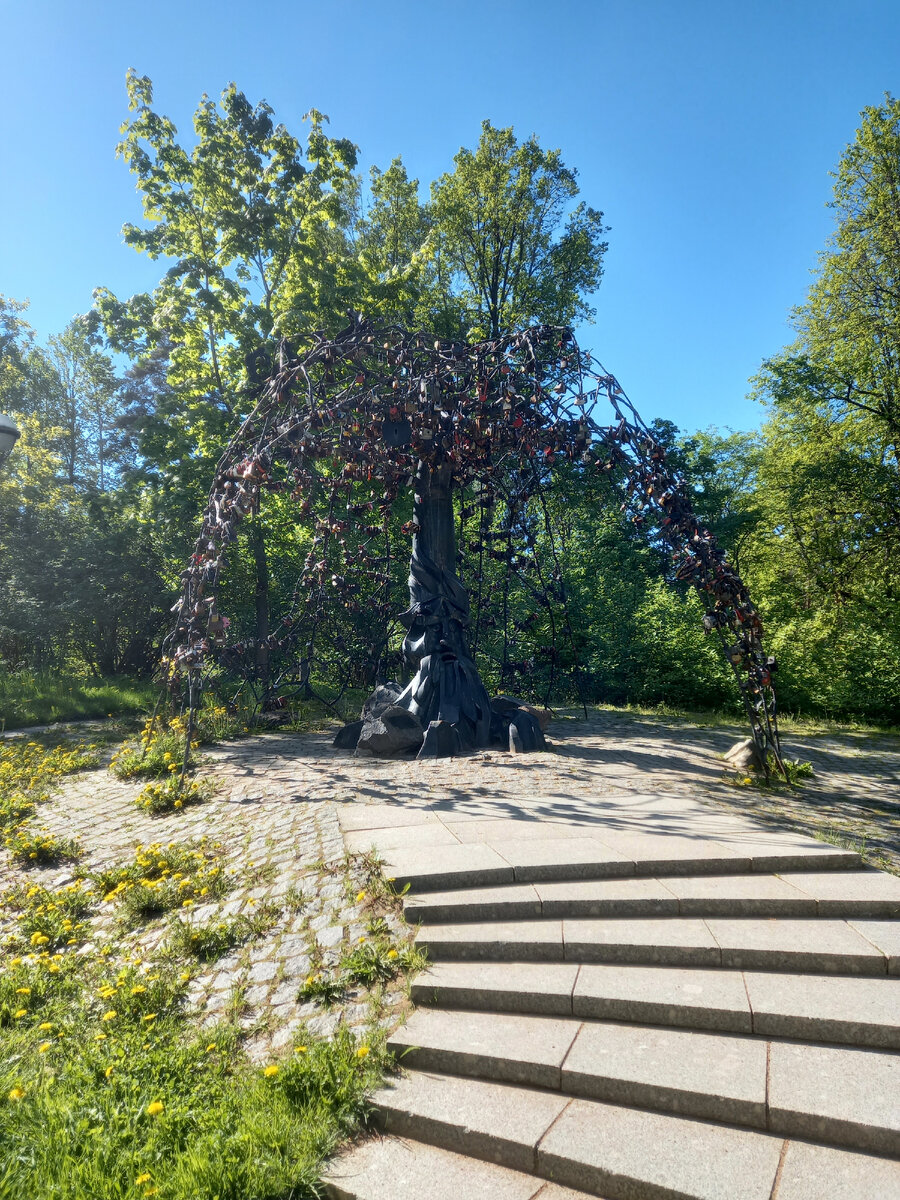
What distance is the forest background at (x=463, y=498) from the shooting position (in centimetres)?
1291

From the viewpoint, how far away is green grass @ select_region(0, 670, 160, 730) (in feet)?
38.2

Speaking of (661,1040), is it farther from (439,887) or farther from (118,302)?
(118,302)

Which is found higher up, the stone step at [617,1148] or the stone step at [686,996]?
the stone step at [686,996]

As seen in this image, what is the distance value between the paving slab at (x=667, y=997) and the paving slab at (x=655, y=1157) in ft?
1.44

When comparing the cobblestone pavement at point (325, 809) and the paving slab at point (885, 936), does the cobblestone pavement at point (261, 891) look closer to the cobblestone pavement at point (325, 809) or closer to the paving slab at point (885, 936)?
the cobblestone pavement at point (325, 809)

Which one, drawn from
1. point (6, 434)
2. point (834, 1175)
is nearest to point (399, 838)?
point (834, 1175)

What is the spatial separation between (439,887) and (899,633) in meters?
13.1

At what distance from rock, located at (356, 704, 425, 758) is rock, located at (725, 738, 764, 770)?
333 centimetres

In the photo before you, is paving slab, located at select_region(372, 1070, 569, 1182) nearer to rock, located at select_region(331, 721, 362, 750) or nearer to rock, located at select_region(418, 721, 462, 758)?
rock, located at select_region(418, 721, 462, 758)

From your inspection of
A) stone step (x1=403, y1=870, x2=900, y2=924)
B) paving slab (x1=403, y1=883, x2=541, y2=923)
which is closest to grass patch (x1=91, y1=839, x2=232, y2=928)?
paving slab (x1=403, y1=883, x2=541, y2=923)

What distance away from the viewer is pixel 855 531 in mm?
16156

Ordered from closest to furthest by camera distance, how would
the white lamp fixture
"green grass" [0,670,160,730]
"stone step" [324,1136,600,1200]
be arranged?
"stone step" [324,1136,600,1200], the white lamp fixture, "green grass" [0,670,160,730]

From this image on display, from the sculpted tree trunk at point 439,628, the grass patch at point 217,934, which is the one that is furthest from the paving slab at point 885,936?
the sculpted tree trunk at point 439,628

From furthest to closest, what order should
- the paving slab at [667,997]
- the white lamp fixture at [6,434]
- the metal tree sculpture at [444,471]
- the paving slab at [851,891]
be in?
1. the white lamp fixture at [6,434]
2. the metal tree sculpture at [444,471]
3. the paving slab at [851,891]
4. the paving slab at [667,997]
